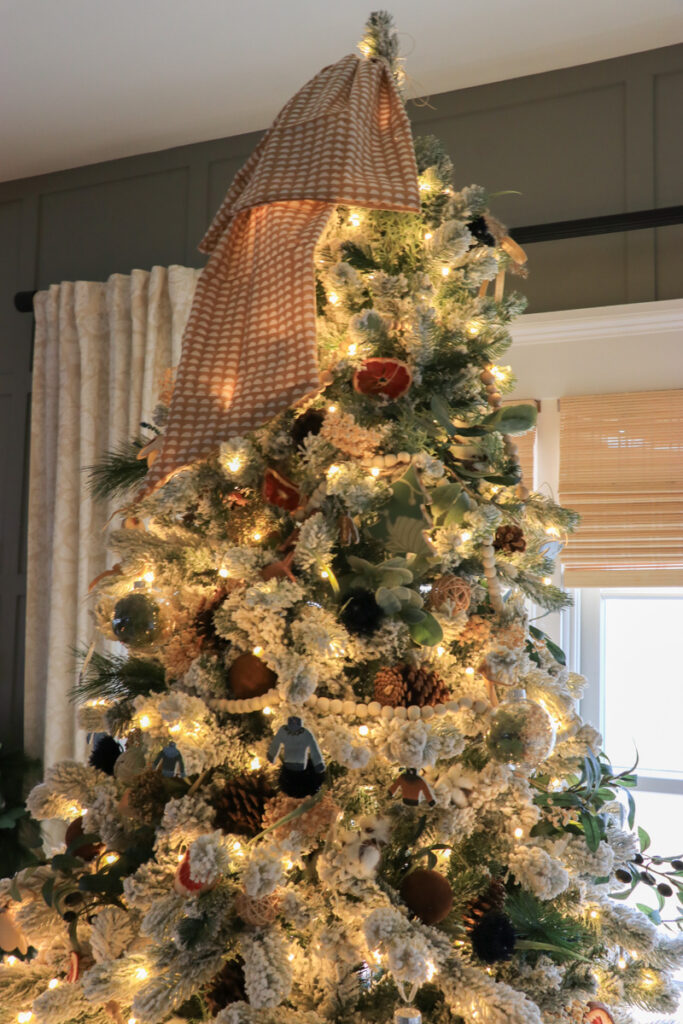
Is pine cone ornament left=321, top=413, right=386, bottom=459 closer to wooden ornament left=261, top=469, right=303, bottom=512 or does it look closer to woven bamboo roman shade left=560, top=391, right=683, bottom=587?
wooden ornament left=261, top=469, right=303, bottom=512

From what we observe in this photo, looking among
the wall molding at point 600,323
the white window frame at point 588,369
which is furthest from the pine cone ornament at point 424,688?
the wall molding at point 600,323

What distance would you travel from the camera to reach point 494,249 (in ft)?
3.86

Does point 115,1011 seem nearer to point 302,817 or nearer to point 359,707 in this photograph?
point 302,817

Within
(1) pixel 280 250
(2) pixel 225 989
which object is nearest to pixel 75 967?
(2) pixel 225 989

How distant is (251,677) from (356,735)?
136 millimetres

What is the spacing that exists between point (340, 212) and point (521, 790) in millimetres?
788

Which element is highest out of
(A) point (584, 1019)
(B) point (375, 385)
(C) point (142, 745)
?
(B) point (375, 385)

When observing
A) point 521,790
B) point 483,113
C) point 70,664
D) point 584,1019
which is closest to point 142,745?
point 521,790

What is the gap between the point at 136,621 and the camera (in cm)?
103

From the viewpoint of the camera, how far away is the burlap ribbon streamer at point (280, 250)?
105 centimetres

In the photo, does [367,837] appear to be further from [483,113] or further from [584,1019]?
[483,113]

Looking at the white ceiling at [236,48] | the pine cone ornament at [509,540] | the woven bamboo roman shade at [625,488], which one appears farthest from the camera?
the woven bamboo roman shade at [625,488]

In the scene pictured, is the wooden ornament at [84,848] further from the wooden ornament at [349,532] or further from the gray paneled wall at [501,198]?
the gray paneled wall at [501,198]

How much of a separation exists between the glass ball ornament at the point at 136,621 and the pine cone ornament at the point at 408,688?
0.93 ft
